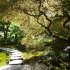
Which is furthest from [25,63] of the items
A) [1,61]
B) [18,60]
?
[1,61]

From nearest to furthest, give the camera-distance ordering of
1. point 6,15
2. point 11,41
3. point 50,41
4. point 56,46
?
point 6,15
point 56,46
point 50,41
point 11,41

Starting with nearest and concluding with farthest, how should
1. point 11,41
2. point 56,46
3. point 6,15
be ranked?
point 6,15
point 56,46
point 11,41

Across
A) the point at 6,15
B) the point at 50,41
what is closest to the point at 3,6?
the point at 6,15

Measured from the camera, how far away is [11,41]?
2803 cm

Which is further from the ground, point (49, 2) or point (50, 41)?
Result: point (49, 2)

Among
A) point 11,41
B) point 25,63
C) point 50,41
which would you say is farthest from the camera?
point 11,41

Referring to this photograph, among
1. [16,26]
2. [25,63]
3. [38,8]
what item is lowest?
[25,63]

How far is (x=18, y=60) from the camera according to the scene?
15234 millimetres

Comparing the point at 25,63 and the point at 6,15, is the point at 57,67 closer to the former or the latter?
the point at 25,63

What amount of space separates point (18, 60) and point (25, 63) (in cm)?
87

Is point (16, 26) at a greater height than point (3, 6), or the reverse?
point (3, 6)

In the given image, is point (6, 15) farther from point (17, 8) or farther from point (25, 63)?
point (25, 63)

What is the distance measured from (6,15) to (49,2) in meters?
2.98

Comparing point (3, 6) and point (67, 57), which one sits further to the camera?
point (67, 57)
